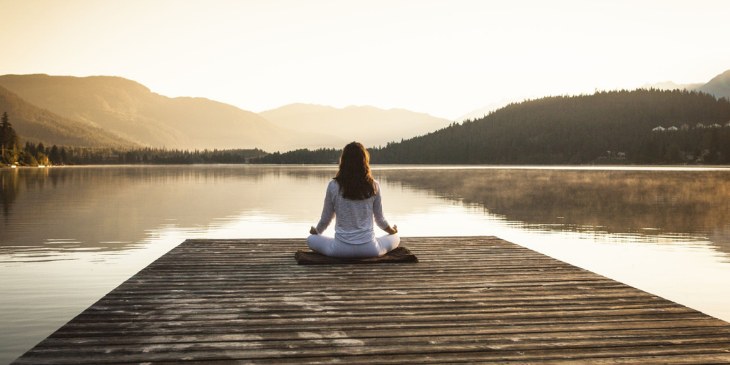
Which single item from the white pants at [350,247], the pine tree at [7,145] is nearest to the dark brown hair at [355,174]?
the white pants at [350,247]

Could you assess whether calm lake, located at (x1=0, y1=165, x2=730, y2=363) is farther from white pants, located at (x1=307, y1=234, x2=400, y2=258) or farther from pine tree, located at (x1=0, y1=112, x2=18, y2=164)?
pine tree, located at (x1=0, y1=112, x2=18, y2=164)

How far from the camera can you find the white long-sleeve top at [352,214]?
9.53 metres

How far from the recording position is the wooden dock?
5531 millimetres

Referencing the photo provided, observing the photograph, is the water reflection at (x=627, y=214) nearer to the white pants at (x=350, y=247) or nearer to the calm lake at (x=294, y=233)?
the calm lake at (x=294, y=233)

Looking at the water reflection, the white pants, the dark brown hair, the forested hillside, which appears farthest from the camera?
the forested hillside

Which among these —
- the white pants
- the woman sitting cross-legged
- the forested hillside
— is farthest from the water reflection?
the forested hillside

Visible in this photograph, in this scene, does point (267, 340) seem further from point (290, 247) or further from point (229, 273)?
point (290, 247)

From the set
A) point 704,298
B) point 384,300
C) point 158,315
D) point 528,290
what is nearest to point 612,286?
point 528,290

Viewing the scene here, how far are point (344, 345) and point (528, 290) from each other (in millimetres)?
3556

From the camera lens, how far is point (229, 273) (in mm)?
9516

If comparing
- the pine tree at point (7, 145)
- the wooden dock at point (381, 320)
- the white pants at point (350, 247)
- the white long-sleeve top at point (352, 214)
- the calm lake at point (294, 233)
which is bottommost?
the calm lake at point (294, 233)

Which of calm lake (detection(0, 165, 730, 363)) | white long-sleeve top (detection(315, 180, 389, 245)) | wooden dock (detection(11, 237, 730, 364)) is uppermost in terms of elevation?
white long-sleeve top (detection(315, 180, 389, 245))

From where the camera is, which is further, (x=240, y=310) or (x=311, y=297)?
(x=311, y=297)

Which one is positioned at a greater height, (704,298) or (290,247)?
(290,247)
